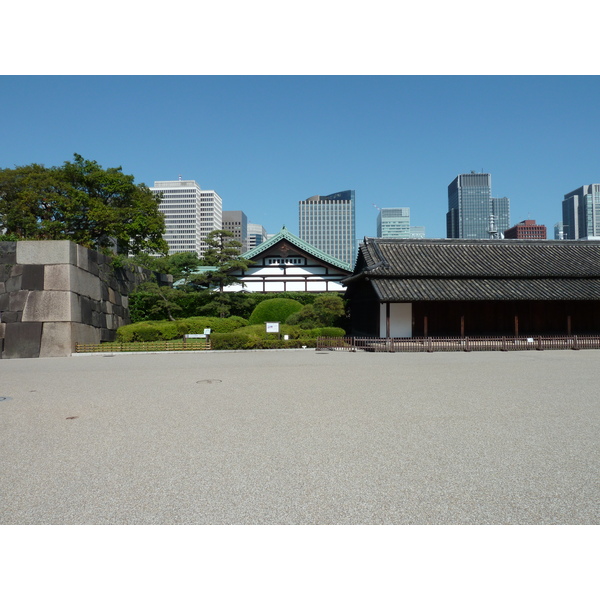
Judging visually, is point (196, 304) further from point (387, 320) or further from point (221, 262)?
point (387, 320)

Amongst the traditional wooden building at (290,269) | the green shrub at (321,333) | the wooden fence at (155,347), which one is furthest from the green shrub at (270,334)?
the traditional wooden building at (290,269)

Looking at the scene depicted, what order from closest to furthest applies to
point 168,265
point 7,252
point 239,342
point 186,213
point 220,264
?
point 7,252
point 239,342
point 220,264
point 168,265
point 186,213

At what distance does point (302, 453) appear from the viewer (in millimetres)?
6211

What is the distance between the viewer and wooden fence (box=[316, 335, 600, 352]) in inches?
971

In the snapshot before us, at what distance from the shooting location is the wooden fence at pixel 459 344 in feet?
80.9

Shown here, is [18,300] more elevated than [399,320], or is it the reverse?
[18,300]

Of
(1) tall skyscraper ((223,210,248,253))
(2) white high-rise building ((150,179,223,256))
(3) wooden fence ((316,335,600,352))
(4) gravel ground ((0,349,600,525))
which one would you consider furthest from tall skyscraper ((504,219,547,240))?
(4) gravel ground ((0,349,600,525))

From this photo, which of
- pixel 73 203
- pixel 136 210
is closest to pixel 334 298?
pixel 136 210

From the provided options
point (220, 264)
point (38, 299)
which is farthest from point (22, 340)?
point (220, 264)

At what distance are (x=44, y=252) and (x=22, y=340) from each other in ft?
14.9

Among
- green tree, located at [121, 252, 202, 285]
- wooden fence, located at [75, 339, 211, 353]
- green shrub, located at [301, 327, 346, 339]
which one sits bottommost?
wooden fence, located at [75, 339, 211, 353]

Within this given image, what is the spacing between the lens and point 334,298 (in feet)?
101

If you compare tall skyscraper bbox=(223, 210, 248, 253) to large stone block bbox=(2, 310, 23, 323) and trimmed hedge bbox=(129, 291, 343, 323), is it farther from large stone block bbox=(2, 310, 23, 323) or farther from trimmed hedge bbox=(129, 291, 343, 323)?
large stone block bbox=(2, 310, 23, 323)

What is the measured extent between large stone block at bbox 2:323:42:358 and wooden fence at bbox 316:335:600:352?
1419cm
